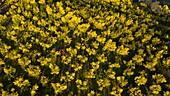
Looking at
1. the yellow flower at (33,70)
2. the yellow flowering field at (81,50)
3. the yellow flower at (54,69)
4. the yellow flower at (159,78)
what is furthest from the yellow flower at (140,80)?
the yellow flower at (33,70)

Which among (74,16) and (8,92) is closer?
(8,92)

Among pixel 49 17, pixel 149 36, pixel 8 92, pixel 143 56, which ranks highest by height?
pixel 49 17

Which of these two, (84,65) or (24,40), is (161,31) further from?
(24,40)

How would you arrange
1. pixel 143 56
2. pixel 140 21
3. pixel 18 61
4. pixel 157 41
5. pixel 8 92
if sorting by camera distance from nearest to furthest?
pixel 8 92 → pixel 18 61 → pixel 143 56 → pixel 157 41 → pixel 140 21

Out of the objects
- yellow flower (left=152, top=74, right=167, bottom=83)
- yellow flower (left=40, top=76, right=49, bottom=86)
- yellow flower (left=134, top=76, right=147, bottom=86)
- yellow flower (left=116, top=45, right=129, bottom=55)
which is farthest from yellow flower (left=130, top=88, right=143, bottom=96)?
yellow flower (left=40, top=76, right=49, bottom=86)

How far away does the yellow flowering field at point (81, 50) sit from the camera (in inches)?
1893

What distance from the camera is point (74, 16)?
6072 cm

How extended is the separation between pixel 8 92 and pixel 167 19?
40.2 meters

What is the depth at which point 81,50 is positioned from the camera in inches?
2148

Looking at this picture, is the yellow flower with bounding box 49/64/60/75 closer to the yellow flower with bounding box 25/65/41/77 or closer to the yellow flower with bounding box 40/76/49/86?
the yellow flower with bounding box 40/76/49/86

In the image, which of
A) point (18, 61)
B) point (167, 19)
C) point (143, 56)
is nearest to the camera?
point (18, 61)

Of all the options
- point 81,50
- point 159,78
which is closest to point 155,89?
point 159,78

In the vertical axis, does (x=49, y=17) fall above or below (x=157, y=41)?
above

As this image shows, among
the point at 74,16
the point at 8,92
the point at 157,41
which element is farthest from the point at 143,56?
the point at 8,92
